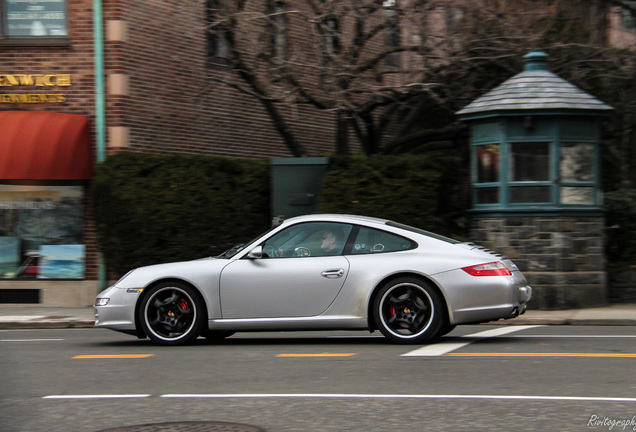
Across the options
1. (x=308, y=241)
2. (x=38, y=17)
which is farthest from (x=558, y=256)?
(x=38, y=17)

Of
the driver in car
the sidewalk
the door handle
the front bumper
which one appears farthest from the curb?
the door handle

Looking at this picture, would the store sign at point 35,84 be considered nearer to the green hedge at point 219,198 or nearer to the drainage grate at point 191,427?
the green hedge at point 219,198

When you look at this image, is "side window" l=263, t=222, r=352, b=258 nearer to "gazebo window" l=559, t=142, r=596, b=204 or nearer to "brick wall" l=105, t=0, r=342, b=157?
"gazebo window" l=559, t=142, r=596, b=204

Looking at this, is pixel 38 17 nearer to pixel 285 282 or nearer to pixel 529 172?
pixel 529 172

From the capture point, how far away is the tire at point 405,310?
901 cm

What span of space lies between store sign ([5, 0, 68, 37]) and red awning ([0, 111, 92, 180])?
1601 mm

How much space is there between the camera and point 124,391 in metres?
6.90

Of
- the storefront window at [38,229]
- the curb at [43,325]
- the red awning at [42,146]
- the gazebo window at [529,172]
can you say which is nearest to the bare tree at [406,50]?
the gazebo window at [529,172]

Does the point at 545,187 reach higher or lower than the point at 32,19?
lower

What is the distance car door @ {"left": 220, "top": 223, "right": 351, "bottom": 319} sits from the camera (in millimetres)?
9180

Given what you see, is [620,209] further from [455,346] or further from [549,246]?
[455,346]

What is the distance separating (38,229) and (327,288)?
29.8ft

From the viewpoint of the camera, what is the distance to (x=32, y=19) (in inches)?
654

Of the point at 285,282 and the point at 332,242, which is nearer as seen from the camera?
the point at 285,282
